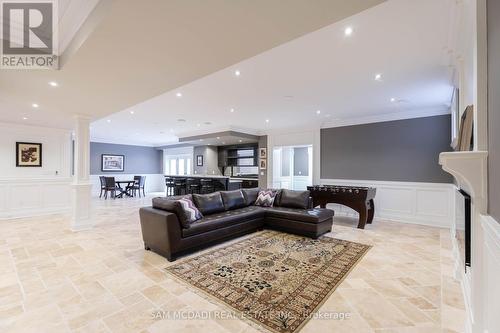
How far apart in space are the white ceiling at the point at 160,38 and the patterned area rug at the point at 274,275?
7.98ft

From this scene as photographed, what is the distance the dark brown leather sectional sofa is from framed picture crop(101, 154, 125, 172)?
29.3ft

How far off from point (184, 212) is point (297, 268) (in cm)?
176

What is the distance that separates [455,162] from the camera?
1.58 metres

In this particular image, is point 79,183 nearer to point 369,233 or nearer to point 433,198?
point 369,233

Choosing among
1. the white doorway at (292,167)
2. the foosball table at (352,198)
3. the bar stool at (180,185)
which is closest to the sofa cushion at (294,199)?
the foosball table at (352,198)

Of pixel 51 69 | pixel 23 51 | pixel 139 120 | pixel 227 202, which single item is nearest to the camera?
pixel 23 51

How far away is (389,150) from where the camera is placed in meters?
6.01

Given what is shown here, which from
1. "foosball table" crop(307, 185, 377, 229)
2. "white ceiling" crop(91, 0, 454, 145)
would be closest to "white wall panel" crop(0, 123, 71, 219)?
"white ceiling" crop(91, 0, 454, 145)

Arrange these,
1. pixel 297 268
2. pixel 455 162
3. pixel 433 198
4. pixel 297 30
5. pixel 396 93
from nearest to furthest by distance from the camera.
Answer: pixel 455 162 → pixel 297 30 → pixel 297 268 → pixel 396 93 → pixel 433 198

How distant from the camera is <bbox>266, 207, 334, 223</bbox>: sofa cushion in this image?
4246 millimetres

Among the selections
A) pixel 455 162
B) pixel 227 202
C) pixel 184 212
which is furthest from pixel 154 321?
pixel 227 202

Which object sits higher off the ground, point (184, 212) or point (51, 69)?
point (51, 69)

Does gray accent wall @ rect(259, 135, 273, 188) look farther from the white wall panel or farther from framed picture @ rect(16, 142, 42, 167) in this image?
framed picture @ rect(16, 142, 42, 167)

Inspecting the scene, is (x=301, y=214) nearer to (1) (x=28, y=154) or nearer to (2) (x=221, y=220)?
(2) (x=221, y=220)
